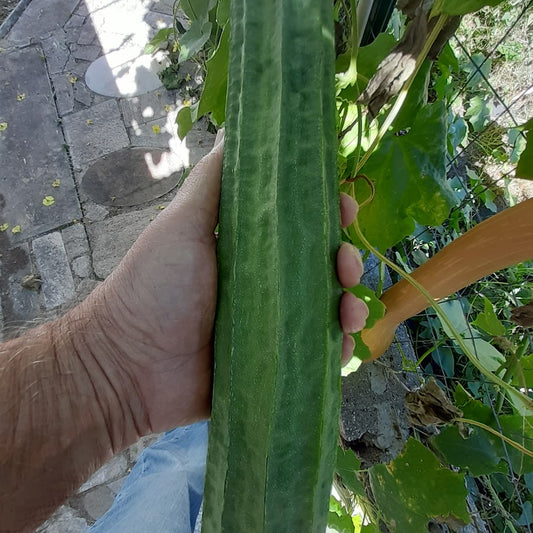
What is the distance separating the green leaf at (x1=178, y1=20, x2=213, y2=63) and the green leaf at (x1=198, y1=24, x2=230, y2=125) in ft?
0.79

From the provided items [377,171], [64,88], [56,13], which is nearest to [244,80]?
[377,171]

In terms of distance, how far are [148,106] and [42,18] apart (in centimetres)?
140

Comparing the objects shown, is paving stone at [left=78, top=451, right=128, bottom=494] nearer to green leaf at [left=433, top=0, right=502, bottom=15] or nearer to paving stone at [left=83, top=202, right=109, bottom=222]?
paving stone at [left=83, top=202, right=109, bottom=222]

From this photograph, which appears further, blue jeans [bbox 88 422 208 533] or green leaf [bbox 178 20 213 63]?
blue jeans [bbox 88 422 208 533]

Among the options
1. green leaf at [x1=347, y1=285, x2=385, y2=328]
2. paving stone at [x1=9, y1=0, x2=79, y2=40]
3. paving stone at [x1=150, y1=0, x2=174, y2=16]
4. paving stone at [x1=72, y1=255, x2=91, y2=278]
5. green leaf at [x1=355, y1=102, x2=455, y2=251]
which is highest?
paving stone at [x1=9, y1=0, x2=79, y2=40]

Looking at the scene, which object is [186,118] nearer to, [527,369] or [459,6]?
[459,6]

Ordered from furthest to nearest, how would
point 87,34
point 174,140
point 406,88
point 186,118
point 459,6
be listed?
1. point 87,34
2. point 174,140
3. point 186,118
4. point 406,88
5. point 459,6

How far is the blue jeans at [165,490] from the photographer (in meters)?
1.52

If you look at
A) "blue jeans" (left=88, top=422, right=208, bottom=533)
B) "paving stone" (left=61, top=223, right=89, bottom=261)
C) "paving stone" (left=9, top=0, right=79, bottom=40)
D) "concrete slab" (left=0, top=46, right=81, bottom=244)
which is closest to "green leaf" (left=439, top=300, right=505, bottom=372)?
"blue jeans" (left=88, top=422, right=208, bottom=533)

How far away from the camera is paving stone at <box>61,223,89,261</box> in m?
2.75

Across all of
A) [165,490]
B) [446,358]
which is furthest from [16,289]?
[446,358]

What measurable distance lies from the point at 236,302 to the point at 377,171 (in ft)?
1.52

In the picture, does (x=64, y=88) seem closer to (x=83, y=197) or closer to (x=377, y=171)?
(x=83, y=197)

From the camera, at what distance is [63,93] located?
3334 mm
